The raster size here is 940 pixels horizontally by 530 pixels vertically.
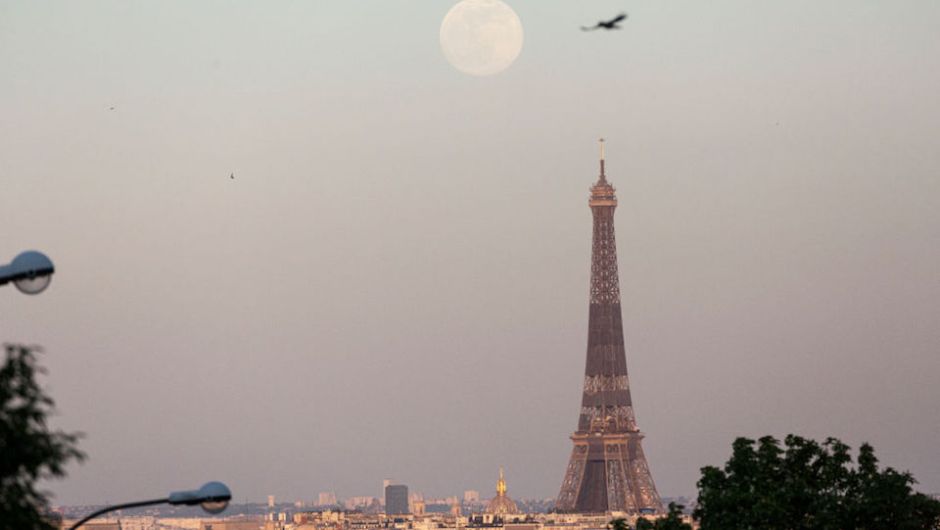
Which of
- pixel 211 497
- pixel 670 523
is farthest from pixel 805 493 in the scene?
pixel 211 497

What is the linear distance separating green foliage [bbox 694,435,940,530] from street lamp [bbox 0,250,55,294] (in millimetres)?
51923

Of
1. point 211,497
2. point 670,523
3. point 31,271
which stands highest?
point 670,523

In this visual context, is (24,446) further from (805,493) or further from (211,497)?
(805,493)

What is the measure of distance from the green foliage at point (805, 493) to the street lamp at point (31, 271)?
51.9m

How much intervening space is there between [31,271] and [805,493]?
56046 millimetres

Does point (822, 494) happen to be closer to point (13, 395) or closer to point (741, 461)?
point (741, 461)

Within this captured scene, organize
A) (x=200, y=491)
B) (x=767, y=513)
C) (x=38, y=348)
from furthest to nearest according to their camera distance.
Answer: (x=767, y=513) < (x=200, y=491) < (x=38, y=348)

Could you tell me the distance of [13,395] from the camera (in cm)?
3900

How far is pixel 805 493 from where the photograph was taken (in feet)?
300

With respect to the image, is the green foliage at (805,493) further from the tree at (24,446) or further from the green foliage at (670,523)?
the tree at (24,446)

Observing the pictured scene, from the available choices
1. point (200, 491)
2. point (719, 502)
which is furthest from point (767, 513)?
point (200, 491)

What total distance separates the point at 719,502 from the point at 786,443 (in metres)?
6.10

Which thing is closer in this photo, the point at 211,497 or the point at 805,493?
the point at 211,497

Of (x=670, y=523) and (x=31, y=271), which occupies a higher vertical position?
(x=670, y=523)
